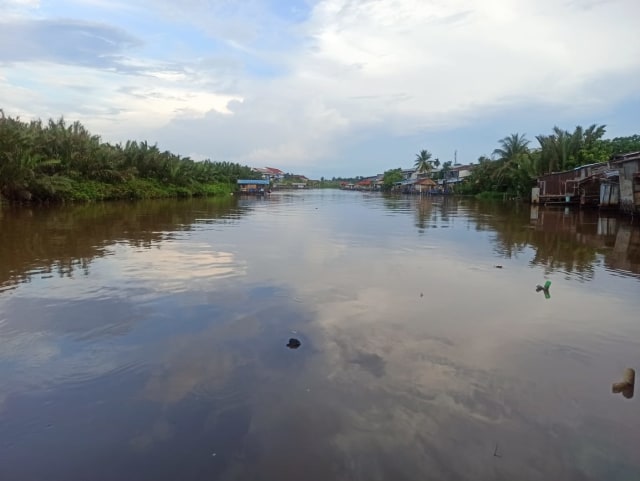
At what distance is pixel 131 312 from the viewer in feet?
20.0

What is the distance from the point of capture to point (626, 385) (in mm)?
4203

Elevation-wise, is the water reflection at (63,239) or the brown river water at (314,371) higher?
the water reflection at (63,239)

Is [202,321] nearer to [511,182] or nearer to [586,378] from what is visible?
[586,378]

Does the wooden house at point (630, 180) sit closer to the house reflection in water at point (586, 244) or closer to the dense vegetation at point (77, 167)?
the house reflection in water at point (586, 244)

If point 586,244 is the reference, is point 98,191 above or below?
above

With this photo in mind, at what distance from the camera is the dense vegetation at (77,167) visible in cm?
2328

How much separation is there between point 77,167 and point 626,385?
32.1m

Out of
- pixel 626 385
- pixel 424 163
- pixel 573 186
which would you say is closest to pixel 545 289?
pixel 626 385

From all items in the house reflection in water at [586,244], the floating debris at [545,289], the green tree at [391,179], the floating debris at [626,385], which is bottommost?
the floating debris at [626,385]

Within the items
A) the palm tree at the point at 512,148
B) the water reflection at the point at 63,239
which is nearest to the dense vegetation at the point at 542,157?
the palm tree at the point at 512,148

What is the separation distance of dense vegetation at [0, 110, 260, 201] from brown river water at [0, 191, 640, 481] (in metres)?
17.1

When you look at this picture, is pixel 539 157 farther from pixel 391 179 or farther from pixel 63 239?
pixel 391 179

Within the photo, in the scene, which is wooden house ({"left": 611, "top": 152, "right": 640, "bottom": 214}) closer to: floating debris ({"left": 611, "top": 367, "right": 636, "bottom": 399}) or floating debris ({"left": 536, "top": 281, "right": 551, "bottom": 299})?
floating debris ({"left": 536, "top": 281, "right": 551, "bottom": 299})

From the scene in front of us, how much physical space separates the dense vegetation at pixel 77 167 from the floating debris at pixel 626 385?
2577cm
